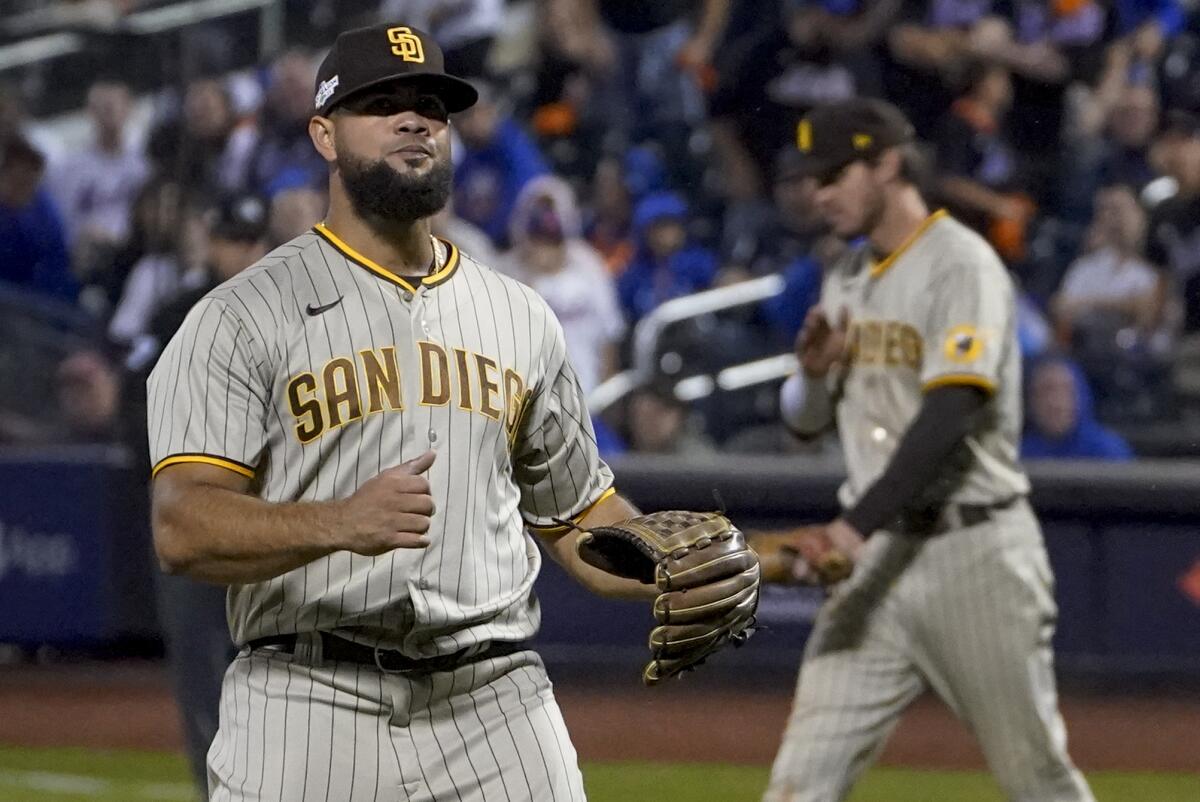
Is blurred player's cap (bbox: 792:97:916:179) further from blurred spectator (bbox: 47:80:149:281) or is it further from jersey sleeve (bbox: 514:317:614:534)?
blurred spectator (bbox: 47:80:149:281)

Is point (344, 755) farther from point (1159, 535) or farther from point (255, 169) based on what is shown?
point (255, 169)

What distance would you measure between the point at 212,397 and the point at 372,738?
598mm

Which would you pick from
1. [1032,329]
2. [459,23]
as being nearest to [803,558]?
[1032,329]

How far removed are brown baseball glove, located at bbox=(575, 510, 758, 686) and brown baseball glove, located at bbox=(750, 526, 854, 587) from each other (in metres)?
1.28

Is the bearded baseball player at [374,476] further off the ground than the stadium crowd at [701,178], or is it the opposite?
the bearded baseball player at [374,476]

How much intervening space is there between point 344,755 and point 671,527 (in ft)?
2.07

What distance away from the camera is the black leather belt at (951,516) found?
4.66 meters

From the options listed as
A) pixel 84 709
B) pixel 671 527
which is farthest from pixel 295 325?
pixel 84 709

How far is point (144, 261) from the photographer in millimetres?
10398

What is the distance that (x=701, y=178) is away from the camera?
11156 mm

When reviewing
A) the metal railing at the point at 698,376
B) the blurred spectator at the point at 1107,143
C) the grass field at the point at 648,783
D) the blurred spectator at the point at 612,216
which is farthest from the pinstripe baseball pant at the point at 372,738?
the blurred spectator at the point at 1107,143

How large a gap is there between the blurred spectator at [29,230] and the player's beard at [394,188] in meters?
7.61

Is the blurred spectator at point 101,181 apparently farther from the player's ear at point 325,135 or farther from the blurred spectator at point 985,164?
the player's ear at point 325,135

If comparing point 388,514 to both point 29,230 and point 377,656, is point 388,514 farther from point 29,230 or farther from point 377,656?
point 29,230
